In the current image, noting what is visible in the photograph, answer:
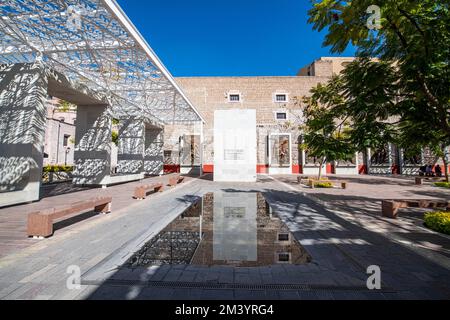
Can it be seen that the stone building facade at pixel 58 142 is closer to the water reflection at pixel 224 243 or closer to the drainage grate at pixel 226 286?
the water reflection at pixel 224 243

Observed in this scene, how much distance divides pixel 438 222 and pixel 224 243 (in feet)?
18.0

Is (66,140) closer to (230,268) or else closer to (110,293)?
(110,293)

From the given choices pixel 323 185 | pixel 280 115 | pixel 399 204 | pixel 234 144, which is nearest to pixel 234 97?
pixel 280 115

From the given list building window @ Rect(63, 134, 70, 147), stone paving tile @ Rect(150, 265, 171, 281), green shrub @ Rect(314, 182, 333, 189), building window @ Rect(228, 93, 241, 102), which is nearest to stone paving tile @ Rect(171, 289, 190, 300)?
stone paving tile @ Rect(150, 265, 171, 281)

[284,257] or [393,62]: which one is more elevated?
[393,62]

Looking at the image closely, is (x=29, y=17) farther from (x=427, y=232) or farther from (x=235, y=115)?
(x=427, y=232)

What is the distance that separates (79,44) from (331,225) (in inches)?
568

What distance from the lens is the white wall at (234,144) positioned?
1828cm

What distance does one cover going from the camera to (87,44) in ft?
36.1

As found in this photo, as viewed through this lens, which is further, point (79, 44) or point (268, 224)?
point (79, 44)

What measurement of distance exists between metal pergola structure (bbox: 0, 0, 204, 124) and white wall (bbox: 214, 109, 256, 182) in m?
4.85
